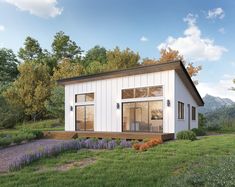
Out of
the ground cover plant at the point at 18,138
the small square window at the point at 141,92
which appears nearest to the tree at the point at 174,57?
the small square window at the point at 141,92

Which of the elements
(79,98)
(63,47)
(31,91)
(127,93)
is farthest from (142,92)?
(63,47)

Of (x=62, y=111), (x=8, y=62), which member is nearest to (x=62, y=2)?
(x=62, y=111)

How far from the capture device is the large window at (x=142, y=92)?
1414 cm

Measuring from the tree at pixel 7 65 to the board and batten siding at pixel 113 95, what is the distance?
22524 mm

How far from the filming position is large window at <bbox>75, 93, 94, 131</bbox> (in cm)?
1716

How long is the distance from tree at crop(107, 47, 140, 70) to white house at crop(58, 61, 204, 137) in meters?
11.6

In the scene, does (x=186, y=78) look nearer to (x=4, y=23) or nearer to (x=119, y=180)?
(x=119, y=180)

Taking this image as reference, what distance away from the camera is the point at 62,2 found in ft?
56.4

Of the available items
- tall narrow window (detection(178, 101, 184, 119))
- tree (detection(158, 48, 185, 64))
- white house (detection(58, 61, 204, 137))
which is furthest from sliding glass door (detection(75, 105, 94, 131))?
tree (detection(158, 48, 185, 64))

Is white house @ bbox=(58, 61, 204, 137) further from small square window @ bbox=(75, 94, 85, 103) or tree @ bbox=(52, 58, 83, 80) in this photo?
tree @ bbox=(52, 58, 83, 80)

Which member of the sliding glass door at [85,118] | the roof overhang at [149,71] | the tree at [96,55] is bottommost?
the sliding glass door at [85,118]

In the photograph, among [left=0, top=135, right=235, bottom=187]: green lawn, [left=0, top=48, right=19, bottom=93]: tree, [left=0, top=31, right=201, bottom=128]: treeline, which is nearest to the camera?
[left=0, top=135, right=235, bottom=187]: green lawn

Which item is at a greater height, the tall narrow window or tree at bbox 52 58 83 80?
tree at bbox 52 58 83 80

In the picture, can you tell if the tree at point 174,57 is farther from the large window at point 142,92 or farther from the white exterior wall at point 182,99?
the large window at point 142,92
